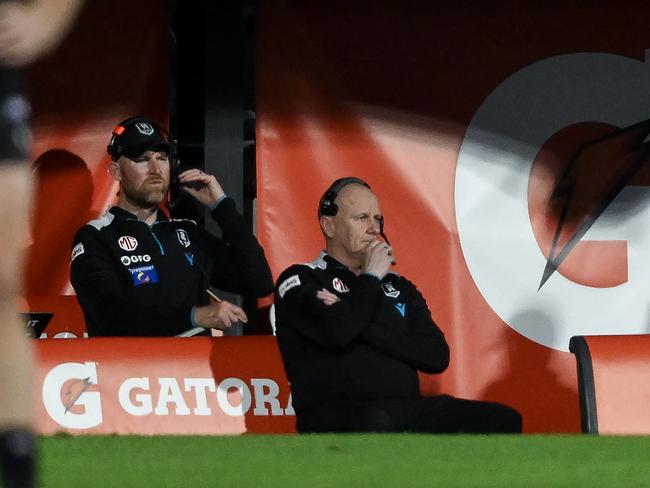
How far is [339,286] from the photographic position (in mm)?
6211

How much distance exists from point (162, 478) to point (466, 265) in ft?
13.3

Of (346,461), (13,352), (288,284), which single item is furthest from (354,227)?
(13,352)

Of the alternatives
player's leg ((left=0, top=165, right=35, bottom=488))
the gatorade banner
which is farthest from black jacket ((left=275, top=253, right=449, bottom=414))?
player's leg ((left=0, top=165, right=35, bottom=488))

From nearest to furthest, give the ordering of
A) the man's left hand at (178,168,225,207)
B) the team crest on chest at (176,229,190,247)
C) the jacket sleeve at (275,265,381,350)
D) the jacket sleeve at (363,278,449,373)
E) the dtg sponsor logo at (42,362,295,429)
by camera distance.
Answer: the jacket sleeve at (275,265,381,350), the jacket sleeve at (363,278,449,373), the dtg sponsor logo at (42,362,295,429), the team crest on chest at (176,229,190,247), the man's left hand at (178,168,225,207)

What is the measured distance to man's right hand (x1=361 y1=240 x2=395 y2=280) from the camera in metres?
6.03

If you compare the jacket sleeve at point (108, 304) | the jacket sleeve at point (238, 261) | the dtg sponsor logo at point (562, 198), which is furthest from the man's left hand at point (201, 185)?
the dtg sponsor logo at point (562, 198)

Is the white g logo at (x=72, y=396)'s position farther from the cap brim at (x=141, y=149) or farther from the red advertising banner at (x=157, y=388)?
the cap brim at (x=141, y=149)

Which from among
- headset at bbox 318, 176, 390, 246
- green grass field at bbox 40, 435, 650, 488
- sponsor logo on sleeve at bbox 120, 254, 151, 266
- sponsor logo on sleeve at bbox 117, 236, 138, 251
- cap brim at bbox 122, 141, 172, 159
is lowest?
green grass field at bbox 40, 435, 650, 488

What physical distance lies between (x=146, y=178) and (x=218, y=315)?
81 cm

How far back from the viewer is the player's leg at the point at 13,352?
299 centimetres

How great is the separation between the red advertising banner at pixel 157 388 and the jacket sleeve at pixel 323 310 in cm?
42

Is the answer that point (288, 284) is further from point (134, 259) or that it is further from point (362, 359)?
point (134, 259)

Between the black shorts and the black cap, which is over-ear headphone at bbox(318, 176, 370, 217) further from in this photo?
the black shorts

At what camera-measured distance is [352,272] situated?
6.32 m
